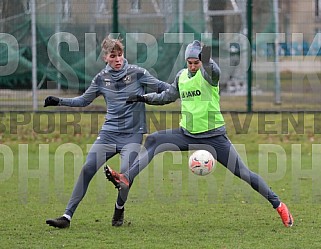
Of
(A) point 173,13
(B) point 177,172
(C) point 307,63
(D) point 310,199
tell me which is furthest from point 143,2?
(D) point 310,199

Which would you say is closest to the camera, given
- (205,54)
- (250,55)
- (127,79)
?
(205,54)

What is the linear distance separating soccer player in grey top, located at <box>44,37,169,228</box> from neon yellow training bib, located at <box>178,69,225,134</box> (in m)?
0.38

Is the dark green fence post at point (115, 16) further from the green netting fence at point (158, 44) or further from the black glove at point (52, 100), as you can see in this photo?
the black glove at point (52, 100)

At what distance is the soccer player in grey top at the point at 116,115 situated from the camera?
27.5 ft

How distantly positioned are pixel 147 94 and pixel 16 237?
1.94 m

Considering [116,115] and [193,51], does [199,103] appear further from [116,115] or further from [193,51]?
[116,115]

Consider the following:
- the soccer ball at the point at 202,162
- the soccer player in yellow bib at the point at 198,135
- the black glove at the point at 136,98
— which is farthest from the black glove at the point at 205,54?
the soccer ball at the point at 202,162

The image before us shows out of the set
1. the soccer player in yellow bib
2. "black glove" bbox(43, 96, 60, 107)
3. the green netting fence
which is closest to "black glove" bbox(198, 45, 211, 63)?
the soccer player in yellow bib

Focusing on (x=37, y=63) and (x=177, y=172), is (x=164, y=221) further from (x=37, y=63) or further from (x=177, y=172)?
(x=37, y=63)

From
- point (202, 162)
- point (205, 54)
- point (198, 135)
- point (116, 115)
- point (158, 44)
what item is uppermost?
point (205, 54)

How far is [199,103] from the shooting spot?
27.2 feet

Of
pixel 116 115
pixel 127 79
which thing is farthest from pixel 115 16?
pixel 116 115

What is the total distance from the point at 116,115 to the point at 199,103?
0.89 metres

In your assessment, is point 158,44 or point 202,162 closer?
point 202,162
